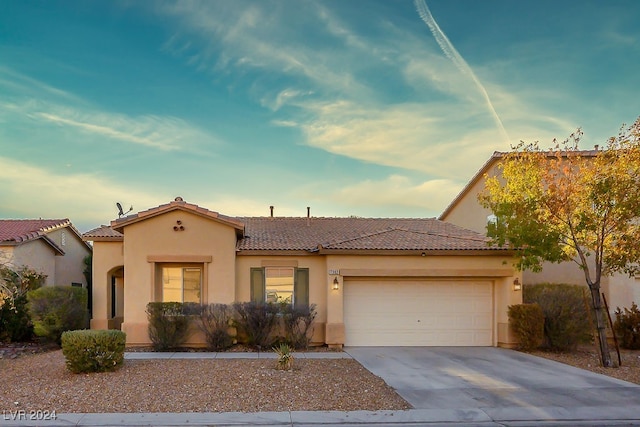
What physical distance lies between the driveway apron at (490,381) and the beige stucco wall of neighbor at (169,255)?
15.3ft

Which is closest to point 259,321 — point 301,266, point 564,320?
point 301,266

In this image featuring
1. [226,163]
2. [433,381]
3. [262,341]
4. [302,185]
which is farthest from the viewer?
[302,185]

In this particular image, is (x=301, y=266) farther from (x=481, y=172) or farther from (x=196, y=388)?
(x=481, y=172)

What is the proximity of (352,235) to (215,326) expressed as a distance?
600cm

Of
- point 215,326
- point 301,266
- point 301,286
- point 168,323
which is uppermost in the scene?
point 301,266

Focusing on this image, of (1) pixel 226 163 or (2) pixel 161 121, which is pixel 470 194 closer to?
(1) pixel 226 163

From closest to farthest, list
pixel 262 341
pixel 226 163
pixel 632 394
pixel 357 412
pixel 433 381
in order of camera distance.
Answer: pixel 357 412 → pixel 632 394 → pixel 433 381 → pixel 262 341 → pixel 226 163

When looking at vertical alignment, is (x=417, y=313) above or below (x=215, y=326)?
above

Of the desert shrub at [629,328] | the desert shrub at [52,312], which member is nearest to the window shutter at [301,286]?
the desert shrub at [52,312]

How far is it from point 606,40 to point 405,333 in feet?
34.5

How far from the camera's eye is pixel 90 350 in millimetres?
10984

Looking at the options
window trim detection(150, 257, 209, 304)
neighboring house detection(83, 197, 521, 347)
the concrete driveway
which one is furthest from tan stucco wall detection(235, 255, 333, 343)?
the concrete driveway

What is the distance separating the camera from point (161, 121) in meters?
16.9

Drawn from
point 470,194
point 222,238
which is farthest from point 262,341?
point 470,194
